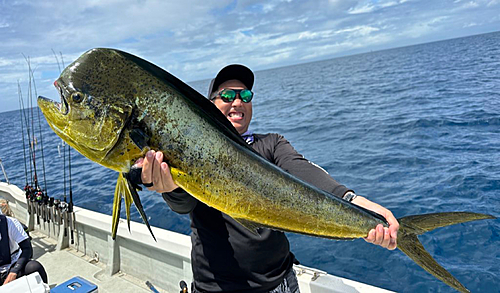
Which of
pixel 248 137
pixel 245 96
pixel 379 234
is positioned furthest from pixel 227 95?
pixel 379 234

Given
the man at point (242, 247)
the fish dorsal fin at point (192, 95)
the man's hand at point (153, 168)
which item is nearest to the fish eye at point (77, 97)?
the fish dorsal fin at point (192, 95)

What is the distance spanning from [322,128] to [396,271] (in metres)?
12.6

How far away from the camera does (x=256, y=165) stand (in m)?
1.68

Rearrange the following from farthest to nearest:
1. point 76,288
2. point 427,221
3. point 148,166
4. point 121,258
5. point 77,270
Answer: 1. point 77,270
2. point 121,258
3. point 76,288
4. point 427,221
5. point 148,166

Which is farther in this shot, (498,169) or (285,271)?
(498,169)

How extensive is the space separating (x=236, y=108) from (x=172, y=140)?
41.1 inches

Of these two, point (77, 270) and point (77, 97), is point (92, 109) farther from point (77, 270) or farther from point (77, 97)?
point (77, 270)

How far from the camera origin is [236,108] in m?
2.57

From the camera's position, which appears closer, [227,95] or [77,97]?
[77,97]

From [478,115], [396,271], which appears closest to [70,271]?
[396,271]

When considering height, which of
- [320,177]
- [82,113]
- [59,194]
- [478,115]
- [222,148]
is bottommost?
[59,194]

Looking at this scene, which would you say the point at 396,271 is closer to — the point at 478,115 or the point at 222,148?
the point at 222,148

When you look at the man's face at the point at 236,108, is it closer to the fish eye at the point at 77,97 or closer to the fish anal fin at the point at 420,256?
the fish eye at the point at 77,97

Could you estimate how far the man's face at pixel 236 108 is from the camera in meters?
2.57
